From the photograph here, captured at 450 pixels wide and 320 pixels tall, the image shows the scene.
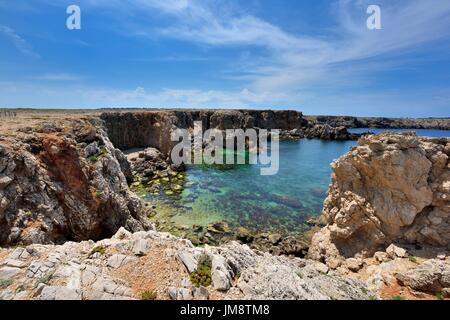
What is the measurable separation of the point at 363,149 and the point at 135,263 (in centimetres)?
1757

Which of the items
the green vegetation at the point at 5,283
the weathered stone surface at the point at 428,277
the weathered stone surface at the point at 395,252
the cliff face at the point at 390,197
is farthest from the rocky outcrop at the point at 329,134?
the green vegetation at the point at 5,283

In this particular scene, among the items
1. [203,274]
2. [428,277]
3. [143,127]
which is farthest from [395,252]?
[143,127]

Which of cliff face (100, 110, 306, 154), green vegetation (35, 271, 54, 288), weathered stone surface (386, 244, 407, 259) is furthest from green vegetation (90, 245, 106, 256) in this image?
cliff face (100, 110, 306, 154)

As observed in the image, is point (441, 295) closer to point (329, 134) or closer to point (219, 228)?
point (219, 228)

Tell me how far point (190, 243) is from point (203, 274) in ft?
8.21

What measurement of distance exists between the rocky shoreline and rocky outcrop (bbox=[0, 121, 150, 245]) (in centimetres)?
7

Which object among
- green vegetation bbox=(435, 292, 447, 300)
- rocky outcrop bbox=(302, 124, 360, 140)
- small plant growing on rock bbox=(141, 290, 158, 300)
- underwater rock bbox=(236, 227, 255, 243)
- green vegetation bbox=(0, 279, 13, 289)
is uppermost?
rocky outcrop bbox=(302, 124, 360, 140)

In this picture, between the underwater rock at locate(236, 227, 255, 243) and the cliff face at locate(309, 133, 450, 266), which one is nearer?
the cliff face at locate(309, 133, 450, 266)

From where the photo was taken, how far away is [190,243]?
38.0ft

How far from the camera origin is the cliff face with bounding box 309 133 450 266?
15398 millimetres

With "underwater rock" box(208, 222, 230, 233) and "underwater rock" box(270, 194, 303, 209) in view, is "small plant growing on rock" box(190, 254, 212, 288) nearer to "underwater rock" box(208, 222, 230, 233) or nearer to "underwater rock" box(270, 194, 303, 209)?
"underwater rock" box(208, 222, 230, 233)

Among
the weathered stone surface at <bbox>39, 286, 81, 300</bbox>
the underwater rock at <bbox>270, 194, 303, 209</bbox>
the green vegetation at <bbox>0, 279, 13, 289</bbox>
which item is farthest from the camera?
the underwater rock at <bbox>270, 194, 303, 209</bbox>
